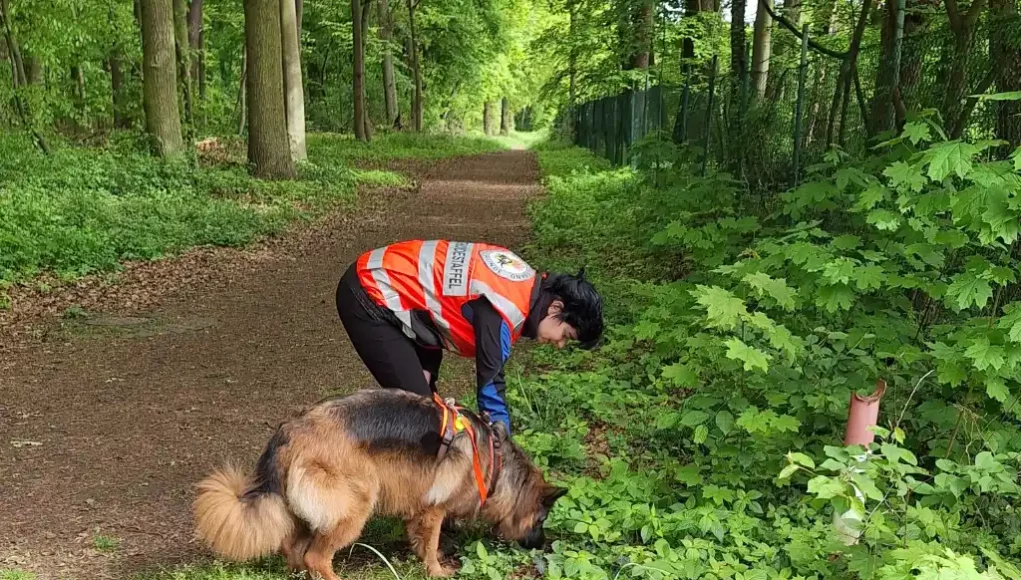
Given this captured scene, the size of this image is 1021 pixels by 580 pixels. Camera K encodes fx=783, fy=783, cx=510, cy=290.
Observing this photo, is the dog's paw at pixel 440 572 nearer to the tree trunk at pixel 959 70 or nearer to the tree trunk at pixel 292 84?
the tree trunk at pixel 959 70

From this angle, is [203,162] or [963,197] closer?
[963,197]

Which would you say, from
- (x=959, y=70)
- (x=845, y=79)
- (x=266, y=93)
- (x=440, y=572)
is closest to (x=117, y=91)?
(x=266, y=93)

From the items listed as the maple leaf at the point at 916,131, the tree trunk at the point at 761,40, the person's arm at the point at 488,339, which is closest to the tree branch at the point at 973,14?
the maple leaf at the point at 916,131

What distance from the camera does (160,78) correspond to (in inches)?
572

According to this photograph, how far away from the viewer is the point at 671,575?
3.39 meters

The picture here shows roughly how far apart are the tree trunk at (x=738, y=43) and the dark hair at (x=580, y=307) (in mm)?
7629

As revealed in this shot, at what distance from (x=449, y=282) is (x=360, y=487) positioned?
3.24 feet

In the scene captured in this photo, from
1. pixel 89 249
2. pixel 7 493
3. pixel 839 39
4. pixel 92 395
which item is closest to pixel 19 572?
pixel 7 493

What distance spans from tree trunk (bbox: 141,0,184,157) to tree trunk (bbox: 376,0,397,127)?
16.4 m

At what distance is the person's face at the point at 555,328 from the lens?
11.8 ft

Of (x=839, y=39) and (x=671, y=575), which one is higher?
(x=839, y=39)

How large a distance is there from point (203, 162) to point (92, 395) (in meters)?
11.4

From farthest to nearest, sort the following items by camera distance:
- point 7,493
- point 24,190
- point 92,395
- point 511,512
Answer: point 24,190
point 92,395
point 7,493
point 511,512

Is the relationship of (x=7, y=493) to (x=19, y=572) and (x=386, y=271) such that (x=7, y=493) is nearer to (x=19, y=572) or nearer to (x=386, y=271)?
(x=19, y=572)
